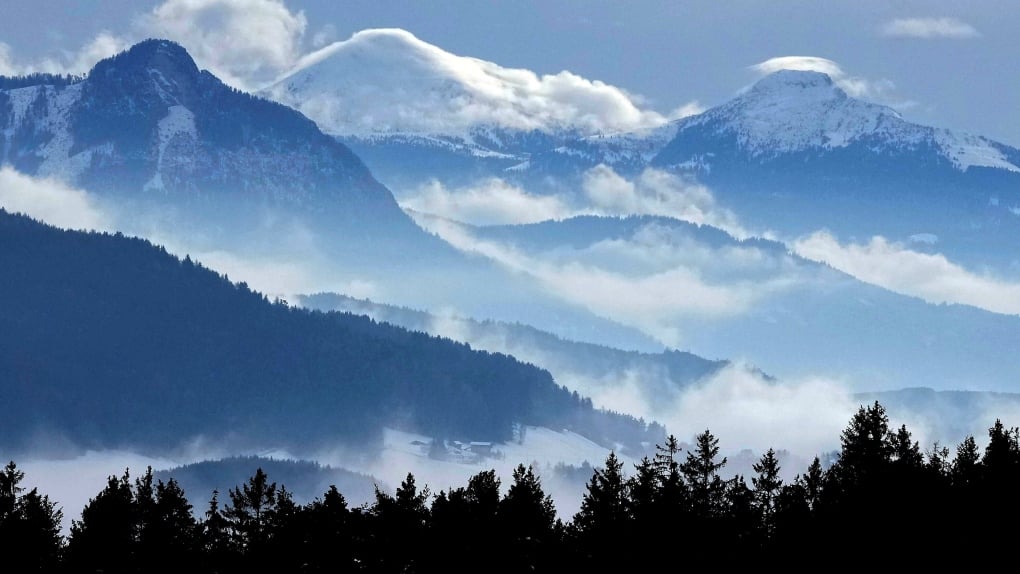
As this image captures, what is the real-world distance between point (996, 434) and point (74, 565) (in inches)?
1793

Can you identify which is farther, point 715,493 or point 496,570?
point 715,493

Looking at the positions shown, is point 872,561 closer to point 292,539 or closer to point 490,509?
point 490,509

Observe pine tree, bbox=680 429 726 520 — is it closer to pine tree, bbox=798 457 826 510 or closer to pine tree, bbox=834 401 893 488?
pine tree, bbox=798 457 826 510

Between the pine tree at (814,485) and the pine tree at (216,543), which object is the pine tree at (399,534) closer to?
the pine tree at (216,543)

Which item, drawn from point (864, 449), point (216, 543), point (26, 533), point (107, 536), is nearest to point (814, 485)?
point (864, 449)

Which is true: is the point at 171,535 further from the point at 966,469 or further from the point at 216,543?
the point at 966,469

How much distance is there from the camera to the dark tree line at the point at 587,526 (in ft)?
238

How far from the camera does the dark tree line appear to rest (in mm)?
72688

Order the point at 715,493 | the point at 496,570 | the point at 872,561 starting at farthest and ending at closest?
the point at 715,493 → the point at 496,570 → the point at 872,561

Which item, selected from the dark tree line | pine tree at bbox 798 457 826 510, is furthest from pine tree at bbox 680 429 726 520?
pine tree at bbox 798 457 826 510

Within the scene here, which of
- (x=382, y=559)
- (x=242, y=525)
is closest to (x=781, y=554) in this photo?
(x=382, y=559)

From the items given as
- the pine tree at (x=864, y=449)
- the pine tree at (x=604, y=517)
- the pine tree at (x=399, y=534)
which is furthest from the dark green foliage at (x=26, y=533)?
the pine tree at (x=864, y=449)

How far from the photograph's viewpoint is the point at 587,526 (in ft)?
255

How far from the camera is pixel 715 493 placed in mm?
80562
